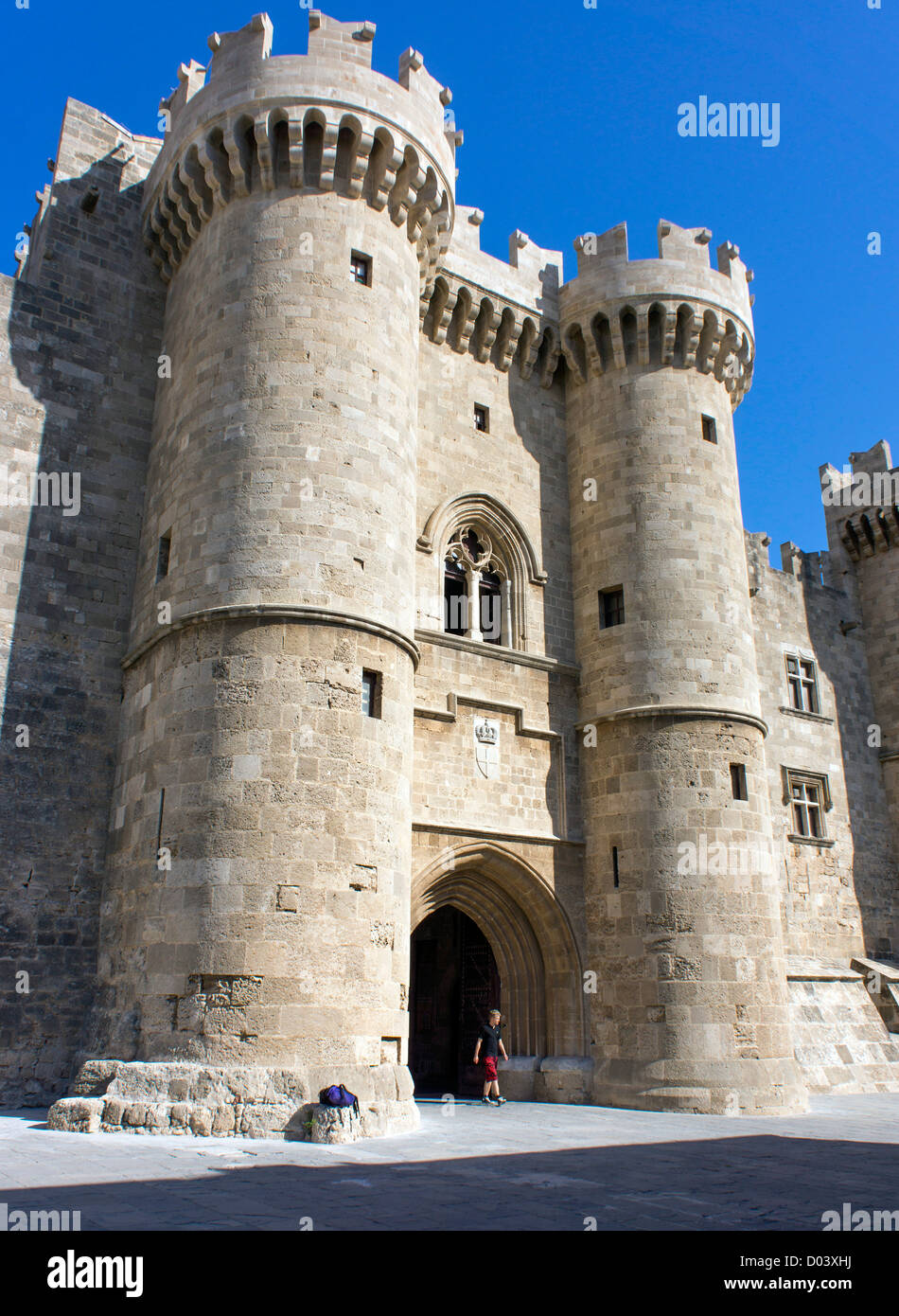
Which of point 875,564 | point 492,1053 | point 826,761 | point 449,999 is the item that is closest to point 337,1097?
point 492,1053

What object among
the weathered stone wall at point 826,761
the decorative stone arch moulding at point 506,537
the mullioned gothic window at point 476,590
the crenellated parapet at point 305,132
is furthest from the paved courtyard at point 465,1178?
the crenellated parapet at point 305,132

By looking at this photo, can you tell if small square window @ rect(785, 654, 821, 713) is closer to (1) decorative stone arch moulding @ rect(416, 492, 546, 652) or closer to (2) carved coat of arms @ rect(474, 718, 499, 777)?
(1) decorative stone arch moulding @ rect(416, 492, 546, 652)

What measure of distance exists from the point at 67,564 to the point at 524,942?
8499 mm

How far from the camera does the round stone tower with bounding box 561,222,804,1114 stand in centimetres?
1401

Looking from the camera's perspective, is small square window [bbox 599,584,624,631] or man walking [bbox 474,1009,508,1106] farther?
small square window [bbox 599,584,624,631]

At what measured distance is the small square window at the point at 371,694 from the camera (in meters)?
12.0

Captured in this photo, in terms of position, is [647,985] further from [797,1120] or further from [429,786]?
[429,786]

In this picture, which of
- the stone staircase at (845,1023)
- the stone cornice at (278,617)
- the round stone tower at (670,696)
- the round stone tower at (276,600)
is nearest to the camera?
the round stone tower at (276,600)

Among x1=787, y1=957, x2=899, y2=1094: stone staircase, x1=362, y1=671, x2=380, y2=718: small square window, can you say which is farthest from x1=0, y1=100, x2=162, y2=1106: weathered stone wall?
x1=787, y1=957, x2=899, y2=1094: stone staircase

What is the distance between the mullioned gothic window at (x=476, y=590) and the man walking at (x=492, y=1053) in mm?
5604

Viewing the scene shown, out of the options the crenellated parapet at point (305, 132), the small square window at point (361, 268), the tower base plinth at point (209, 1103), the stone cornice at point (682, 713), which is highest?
the crenellated parapet at point (305, 132)

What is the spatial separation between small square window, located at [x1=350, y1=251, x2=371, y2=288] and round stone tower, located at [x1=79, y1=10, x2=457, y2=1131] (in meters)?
0.03

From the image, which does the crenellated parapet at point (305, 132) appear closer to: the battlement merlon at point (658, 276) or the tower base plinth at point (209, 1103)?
the battlement merlon at point (658, 276)

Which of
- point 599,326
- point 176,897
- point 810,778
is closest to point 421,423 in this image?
point 599,326
